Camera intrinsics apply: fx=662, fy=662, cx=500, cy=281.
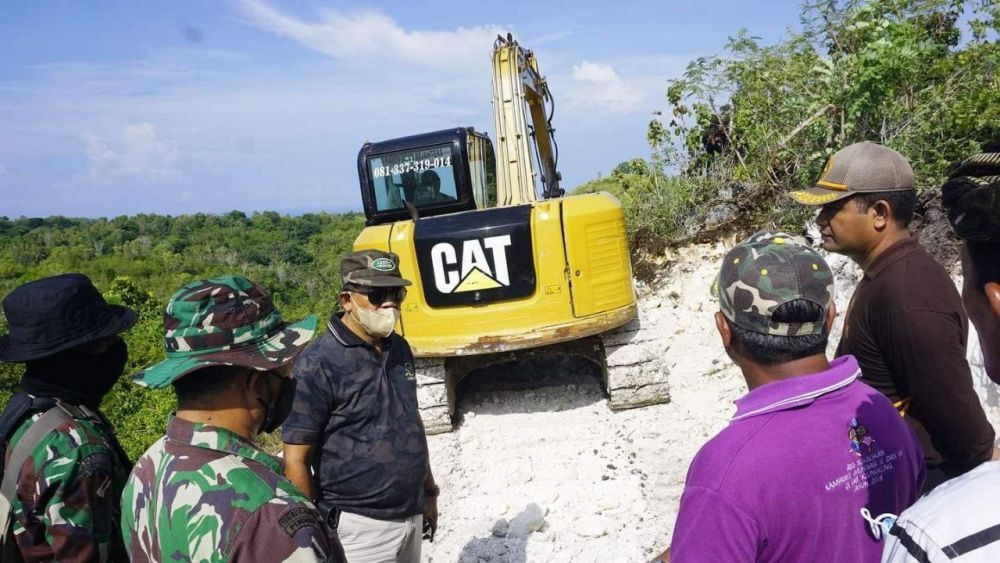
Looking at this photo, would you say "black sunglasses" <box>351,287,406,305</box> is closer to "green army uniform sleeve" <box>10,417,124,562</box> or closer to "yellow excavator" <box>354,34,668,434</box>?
"green army uniform sleeve" <box>10,417,124,562</box>

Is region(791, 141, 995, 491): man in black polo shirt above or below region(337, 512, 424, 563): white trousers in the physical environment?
above

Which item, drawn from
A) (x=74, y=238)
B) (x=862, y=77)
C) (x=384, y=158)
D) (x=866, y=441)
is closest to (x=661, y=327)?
(x=862, y=77)

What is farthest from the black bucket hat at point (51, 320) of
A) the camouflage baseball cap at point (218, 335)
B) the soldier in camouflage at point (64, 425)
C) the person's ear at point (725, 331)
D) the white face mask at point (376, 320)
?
the person's ear at point (725, 331)

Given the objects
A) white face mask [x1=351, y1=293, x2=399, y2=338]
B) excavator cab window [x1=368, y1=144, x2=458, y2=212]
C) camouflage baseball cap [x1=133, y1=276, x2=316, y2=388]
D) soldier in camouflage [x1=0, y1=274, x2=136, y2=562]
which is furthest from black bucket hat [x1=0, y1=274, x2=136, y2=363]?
excavator cab window [x1=368, y1=144, x2=458, y2=212]

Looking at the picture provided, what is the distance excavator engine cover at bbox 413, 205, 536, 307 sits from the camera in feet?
15.6

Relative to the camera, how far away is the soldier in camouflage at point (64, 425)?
171 centimetres

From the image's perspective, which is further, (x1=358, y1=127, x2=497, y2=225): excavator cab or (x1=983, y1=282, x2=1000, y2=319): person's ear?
(x1=358, y1=127, x2=497, y2=225): excavator cab

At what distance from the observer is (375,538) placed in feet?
8.25

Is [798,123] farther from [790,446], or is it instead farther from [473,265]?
[790,446]

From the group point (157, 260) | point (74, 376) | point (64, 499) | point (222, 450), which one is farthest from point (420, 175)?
point (157, 260)

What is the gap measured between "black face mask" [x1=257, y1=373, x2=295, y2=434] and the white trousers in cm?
104

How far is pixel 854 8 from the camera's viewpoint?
20.7ft

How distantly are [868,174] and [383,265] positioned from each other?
183cm

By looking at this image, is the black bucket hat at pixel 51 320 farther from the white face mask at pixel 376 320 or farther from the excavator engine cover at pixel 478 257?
the excavator engine cover at pixel 478 257
